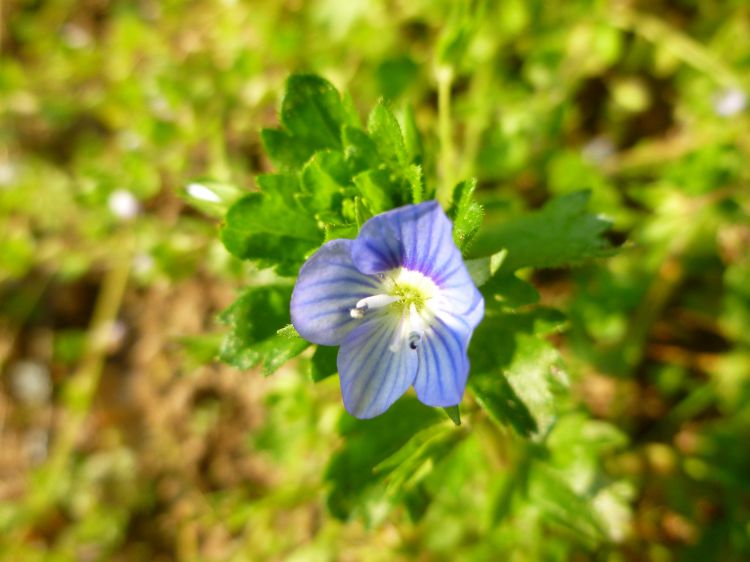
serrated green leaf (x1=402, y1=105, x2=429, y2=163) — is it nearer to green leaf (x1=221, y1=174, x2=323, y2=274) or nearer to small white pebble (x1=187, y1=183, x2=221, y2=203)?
green leaf (x1=221, y1=174, x2=323, y2=274)

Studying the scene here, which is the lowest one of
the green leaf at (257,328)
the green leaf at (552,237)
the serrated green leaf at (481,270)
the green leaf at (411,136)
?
the green leaf at (257,328)

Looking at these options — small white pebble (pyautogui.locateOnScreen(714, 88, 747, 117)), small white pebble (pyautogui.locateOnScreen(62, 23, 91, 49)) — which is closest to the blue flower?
small white pebble (pyautogui.locateOnScreen(714, 88, 747, 117))

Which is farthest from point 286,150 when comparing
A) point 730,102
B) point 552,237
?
point 730,102

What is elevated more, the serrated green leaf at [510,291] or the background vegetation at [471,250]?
the serrated green leaf at [510,291]

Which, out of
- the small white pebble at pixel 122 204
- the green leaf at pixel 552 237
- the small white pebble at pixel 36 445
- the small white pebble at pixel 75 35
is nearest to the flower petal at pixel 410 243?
the green leaf at pixel 552 237

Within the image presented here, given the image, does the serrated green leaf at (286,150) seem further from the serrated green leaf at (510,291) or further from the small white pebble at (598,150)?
the small white pebble at (598,150)

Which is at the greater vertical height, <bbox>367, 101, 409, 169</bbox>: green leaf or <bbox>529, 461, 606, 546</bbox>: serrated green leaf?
<bbox>367, 101, 409, 169</bbox>: green leaf
